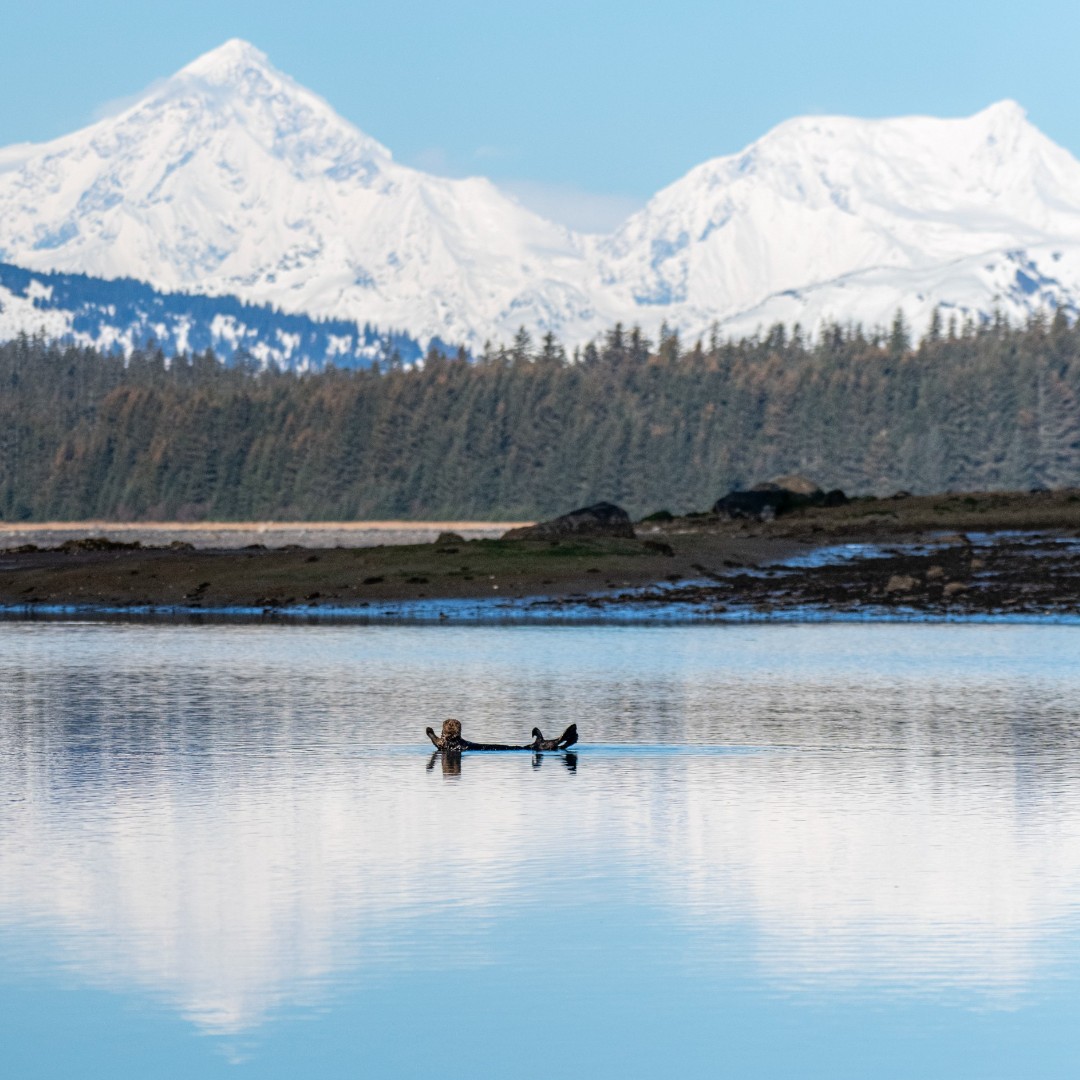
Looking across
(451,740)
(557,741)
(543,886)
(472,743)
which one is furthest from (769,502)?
(543,886)

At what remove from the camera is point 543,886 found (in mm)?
16406

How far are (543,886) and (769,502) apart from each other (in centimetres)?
8200

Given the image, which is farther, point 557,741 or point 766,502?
point 766,502

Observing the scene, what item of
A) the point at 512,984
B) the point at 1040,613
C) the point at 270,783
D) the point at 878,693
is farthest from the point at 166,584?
the point at 512,984

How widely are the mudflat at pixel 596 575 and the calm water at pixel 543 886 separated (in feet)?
74.8

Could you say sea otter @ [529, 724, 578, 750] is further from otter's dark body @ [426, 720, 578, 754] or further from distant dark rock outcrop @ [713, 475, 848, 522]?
distant dark rock outcrop @ [713, 475, 848, 522]

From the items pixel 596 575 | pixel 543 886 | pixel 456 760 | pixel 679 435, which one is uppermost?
pixel 679 435

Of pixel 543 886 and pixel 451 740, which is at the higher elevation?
pixel 451 740

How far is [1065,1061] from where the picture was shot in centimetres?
1170

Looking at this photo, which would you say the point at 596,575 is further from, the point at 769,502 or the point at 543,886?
the point at 543,886

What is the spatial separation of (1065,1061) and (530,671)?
24073 mm

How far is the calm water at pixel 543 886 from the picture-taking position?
12.2m

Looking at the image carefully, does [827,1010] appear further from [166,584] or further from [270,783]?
[166,584]

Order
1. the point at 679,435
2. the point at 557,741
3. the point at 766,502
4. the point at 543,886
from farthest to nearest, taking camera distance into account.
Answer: the point at 679,435
the point at 766,502
the point at 557,741
the point at 543,886
